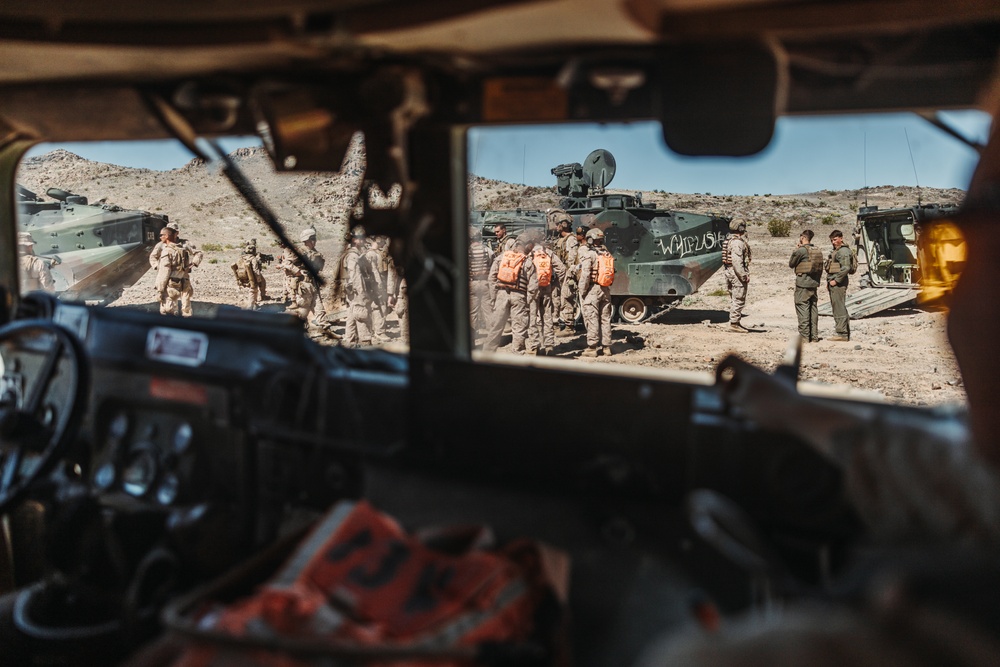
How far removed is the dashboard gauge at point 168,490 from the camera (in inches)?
86.3

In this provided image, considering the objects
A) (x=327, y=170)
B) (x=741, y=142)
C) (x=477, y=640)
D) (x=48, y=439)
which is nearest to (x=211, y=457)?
(x=48, y=439)

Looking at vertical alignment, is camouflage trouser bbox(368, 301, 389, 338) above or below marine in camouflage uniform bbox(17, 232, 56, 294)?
below

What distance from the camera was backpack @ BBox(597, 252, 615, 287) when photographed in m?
10.7

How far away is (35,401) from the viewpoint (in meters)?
2.20

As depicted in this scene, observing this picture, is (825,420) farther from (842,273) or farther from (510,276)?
(842,273)

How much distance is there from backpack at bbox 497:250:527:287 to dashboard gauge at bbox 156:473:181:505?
8.68 meters

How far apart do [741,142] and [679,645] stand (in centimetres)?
122

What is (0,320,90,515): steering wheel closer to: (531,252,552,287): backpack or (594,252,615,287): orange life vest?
(594,252,615,287): orange life vest

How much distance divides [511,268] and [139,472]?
28.4 ft

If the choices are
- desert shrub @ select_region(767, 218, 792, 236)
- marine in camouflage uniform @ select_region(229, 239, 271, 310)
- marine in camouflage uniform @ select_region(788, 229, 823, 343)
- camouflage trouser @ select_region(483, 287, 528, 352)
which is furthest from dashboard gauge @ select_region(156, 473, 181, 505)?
desert shrub @ select_region(767, 218, 792, 236)

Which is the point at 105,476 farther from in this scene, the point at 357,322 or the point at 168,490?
the point at 357,322

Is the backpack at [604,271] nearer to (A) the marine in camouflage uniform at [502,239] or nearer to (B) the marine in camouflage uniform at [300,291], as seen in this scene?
(A) the marine in camouflage uniform at [502,239]

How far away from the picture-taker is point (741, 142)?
67.7 inches

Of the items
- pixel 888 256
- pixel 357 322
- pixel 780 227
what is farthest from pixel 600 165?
pixel 780 227
